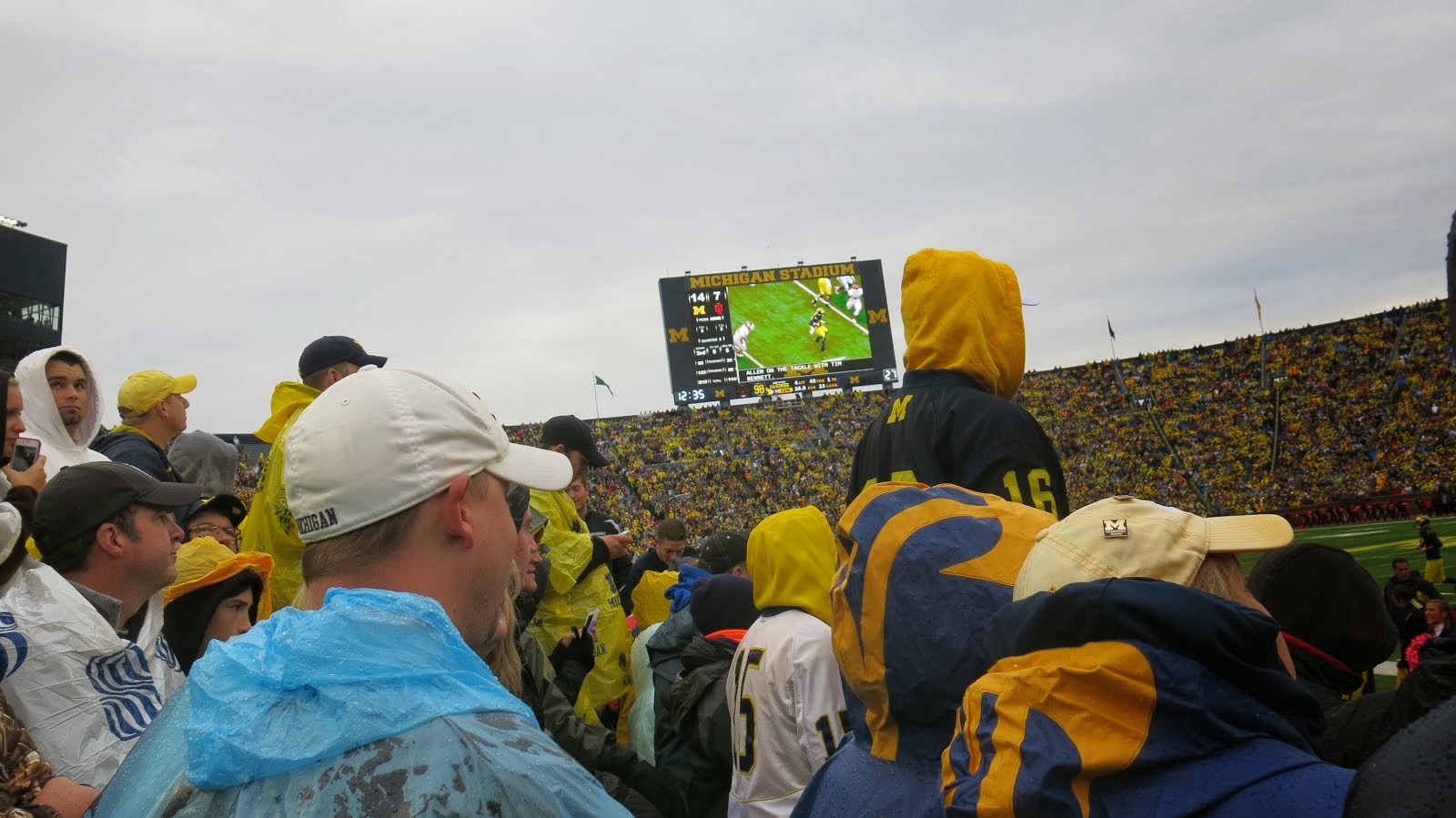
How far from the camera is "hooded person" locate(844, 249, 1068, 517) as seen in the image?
3.16 metres

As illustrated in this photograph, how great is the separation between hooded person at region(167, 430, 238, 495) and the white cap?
17.1 feet

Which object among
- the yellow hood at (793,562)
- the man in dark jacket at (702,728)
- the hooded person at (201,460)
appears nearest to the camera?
the yellow hood at (793,562)

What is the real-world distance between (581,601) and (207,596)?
194cm

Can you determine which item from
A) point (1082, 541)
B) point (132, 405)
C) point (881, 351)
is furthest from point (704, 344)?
point (1082, 541)

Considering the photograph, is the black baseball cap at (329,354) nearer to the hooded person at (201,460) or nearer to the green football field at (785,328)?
the hooded person at (201,460)

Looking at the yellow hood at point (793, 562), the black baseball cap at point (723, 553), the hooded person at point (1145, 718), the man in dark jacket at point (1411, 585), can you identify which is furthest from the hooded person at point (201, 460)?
the man in dark jacket at point (1411, 585)

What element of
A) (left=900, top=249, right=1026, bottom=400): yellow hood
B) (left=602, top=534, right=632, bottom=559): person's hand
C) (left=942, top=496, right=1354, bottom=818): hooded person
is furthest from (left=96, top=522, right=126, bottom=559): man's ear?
(left=942, top=496, right=1354, bottom=818): hooded person

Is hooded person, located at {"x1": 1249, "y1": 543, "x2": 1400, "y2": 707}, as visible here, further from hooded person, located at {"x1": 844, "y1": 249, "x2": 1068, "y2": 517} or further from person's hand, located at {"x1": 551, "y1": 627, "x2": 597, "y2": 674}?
person's hand, located at {"x1": 551, "y1": 627, "x2": 597, "y2": 674}

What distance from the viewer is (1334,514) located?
108 ft

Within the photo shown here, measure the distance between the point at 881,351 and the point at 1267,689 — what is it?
39056mm

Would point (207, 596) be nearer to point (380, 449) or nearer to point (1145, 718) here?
point (380, 449)

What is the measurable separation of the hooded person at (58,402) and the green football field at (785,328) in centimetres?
3493

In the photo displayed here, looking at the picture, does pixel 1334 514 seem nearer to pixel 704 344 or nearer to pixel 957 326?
pixel 704 344

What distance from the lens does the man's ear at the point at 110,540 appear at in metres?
3.32
